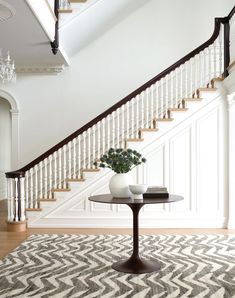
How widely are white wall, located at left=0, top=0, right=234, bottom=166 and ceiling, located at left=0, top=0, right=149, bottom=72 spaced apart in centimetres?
29

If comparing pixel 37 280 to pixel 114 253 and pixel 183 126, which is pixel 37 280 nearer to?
pixel 114 253

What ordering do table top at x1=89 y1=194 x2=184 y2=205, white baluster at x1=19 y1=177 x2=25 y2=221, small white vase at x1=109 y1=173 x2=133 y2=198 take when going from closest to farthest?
table top at x1=89 y1=194 x2=184 y2=205, small white vase at x1=109 y1=173 x2=133 y2=198, white baluster at x1=19 y1=177 x2=25 y2=221

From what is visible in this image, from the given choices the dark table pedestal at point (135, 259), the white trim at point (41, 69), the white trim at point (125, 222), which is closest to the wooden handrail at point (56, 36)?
the white trim at point (41, 69)

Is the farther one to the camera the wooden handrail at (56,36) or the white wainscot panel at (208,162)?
the white wainscot panel at (208,162)

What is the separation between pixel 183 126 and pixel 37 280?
11.8 feet

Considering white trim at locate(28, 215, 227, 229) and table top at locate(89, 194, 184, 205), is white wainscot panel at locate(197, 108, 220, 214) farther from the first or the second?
table top at locate(89, 194, 184, 205)

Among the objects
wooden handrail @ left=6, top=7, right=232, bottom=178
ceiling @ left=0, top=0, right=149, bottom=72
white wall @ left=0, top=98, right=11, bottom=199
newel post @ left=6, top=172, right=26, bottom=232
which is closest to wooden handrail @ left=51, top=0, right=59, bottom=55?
ceiling @ left=0, top=0, right=149, bottom=72

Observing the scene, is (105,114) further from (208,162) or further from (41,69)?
(41,69)

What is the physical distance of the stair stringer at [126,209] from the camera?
5.70 m

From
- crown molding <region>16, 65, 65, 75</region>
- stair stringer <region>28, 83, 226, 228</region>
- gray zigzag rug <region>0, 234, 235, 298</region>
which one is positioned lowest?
gray zigzag rug <region>0, 234, 235, 298</region>

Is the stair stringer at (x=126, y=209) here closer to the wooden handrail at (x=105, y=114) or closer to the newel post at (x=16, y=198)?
the newel post at (x=16, y=198)

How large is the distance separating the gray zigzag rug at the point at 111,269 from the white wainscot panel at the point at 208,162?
859 mm

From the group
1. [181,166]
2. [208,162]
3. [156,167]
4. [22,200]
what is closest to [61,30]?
[156,167]

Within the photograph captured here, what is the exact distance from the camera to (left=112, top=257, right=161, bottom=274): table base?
347cm
